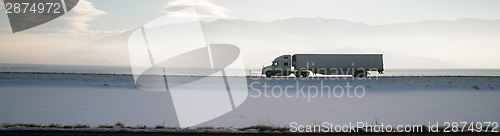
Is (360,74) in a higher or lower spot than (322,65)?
lower

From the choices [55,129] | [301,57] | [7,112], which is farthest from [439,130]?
[301,57]

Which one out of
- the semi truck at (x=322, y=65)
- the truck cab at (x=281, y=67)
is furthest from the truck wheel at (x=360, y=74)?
the truck cab at (x=281, y=67)

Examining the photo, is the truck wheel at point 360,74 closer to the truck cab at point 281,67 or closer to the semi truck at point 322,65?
the semi truck at point 322,65

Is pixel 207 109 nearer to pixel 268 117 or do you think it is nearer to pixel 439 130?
pixel 268 117

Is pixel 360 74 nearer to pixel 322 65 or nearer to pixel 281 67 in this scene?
pixel 322 65

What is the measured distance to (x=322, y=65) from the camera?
37.3 metres

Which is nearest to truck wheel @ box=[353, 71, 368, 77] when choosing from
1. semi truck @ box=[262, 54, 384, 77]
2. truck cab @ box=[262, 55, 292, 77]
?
semi truck @ box=[262, 54, 384, 77]

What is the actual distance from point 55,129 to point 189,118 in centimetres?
452

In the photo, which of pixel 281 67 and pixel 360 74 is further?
pixel 360 74

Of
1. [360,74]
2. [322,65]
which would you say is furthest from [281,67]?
[360,74]

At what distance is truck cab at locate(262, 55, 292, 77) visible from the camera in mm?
37562

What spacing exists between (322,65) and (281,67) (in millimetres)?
4765

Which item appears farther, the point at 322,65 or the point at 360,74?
the point at 360,74

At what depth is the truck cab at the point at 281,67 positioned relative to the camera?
3756cm
